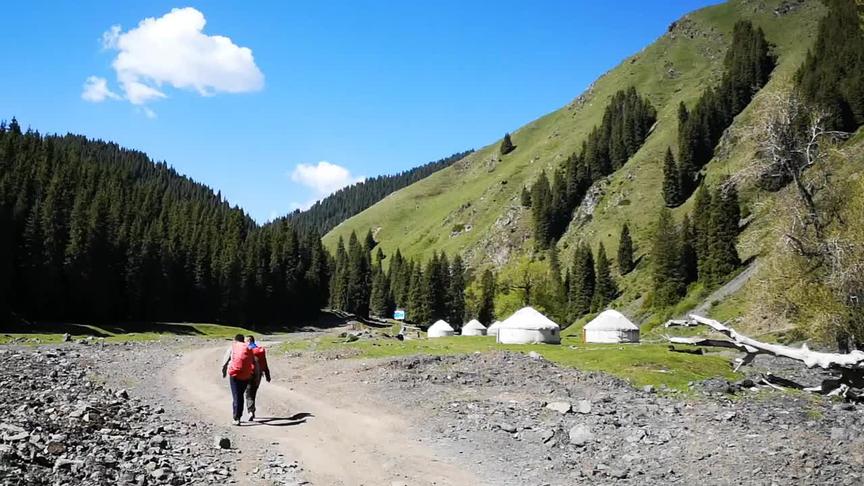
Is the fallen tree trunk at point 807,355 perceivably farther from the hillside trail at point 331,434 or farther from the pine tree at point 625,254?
the pine tree at point 625,254

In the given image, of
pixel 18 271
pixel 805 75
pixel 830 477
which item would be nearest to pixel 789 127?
pixel 830 477

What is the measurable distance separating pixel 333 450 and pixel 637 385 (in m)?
16.4

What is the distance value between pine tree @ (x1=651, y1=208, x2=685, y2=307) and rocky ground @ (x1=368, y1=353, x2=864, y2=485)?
7867cm

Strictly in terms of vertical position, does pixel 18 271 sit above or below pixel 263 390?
above

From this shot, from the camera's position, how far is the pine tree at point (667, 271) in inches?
3853

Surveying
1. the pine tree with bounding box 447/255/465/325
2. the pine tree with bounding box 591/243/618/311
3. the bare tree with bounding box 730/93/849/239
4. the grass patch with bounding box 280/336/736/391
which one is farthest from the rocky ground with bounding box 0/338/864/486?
the pine tree with bounding box 447/255/465/325

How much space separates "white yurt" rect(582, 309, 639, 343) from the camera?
6059 cm

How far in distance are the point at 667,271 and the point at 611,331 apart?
44.6 m

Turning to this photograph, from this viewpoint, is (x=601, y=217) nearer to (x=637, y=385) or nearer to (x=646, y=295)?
(x=646, y=295)

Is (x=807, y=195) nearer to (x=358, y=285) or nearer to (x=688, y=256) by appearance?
(x=688, y=256)

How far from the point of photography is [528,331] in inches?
2271

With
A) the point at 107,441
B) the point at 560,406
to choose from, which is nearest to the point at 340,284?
the point at 560,406

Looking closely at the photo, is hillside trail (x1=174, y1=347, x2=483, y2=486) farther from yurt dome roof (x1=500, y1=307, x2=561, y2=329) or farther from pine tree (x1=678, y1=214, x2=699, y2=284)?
pine tree (x1=678, y1=214, x2=699, y2=284)

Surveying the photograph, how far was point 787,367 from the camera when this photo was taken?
36.7 meters
